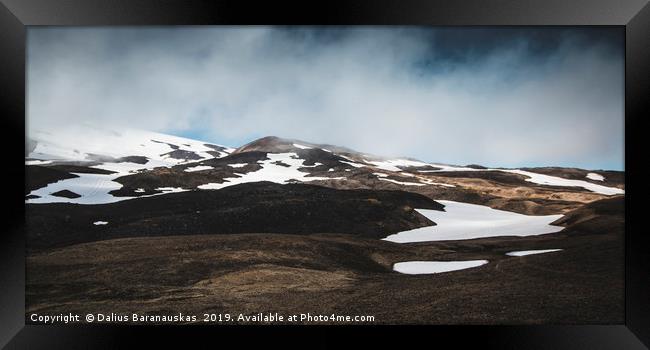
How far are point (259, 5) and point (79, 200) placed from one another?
3488mm

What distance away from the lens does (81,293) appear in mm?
4016

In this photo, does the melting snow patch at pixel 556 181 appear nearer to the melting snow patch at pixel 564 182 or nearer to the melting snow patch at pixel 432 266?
the melting snow patch at pixel 564 182

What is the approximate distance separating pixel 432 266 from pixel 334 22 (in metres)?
3.42

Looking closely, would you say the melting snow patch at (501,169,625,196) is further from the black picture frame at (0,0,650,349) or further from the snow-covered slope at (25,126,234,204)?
the snow-covered slope at (25,126,234,204)

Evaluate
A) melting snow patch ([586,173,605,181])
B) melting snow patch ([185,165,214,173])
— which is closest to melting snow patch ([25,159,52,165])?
melting snow patch ([185,165,214,173])

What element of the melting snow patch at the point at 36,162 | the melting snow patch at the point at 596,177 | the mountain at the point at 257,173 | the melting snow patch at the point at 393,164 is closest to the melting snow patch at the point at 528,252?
the mountain at the point at 257,173

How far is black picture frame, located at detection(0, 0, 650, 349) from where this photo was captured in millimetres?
3729

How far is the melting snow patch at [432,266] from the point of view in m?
4.16

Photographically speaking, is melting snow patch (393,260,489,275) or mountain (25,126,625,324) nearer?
mountain (25,126,625,324)

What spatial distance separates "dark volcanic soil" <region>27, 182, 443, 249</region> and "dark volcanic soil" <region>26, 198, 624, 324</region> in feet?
0.45

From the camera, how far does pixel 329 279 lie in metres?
4.18

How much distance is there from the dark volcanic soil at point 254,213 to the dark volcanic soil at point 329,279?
5.4 inches
